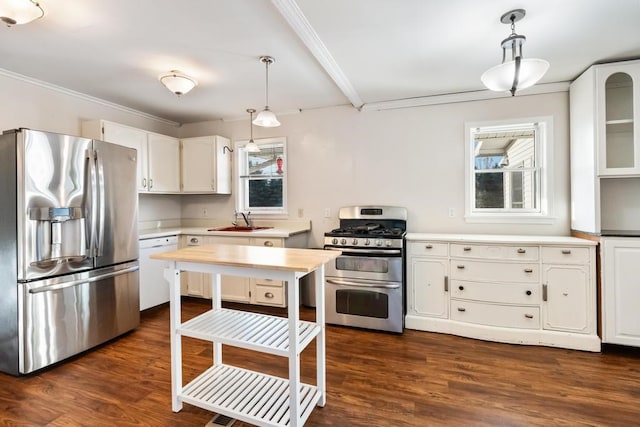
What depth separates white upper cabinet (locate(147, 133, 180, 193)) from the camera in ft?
12.6

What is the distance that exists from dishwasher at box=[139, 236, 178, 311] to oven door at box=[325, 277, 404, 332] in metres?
1.94

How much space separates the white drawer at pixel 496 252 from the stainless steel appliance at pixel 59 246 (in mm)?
3174

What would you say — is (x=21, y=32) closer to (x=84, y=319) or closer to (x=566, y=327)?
(x=84, y=319)

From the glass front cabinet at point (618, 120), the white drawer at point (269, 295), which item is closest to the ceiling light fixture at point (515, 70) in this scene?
the glass front cabinet at point (618, 120)

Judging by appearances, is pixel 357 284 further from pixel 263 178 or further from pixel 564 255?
pixel 263 178

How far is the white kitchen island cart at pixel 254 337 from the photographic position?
159 centimetres

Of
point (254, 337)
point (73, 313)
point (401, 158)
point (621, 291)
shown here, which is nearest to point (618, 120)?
point (621, 291)

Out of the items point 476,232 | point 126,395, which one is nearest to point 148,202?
point 126,395

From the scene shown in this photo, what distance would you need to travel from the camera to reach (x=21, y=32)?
214 centimetres

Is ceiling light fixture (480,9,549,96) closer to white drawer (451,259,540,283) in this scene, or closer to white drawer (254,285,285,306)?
white drawer (451,259,540,283)

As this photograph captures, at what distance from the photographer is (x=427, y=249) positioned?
305 centimetres

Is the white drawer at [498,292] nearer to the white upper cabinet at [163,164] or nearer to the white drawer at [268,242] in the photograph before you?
the white drawer at [268,242]

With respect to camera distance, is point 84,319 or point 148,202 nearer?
point 84,319

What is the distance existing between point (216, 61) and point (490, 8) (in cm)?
204
